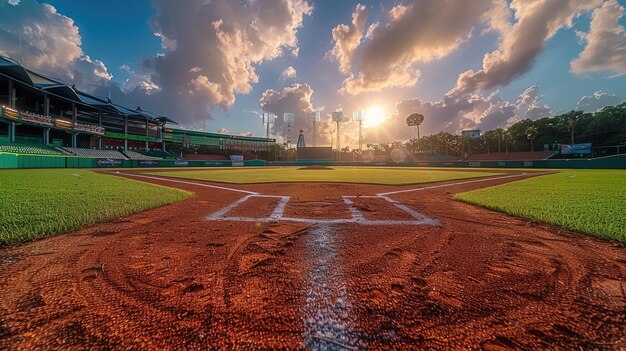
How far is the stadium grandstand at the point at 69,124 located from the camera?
100.0ft

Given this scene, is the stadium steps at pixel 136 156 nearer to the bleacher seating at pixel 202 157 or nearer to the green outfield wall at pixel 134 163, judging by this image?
the green outfield wall at pixel 134 163

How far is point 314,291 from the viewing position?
184 cm

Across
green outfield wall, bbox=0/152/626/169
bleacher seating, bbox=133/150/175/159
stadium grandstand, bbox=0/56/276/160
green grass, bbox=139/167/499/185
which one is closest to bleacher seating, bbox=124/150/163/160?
stadium grandstand, bbox=0/56/276/160

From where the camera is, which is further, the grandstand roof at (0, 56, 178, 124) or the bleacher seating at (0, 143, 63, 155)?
the grandstand roof at (0, 56, 178, 124)

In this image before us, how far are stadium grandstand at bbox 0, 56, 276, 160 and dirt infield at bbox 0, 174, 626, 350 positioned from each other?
3733 centimetres

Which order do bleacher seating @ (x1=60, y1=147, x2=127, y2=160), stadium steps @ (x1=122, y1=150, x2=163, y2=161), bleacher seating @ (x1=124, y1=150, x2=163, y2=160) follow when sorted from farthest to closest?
bleacher seating @ (x1=124, y1=150, x2=163, y2=160) → stadium steps @ (x1=122, y1=150, x2=163, y2=161) → bleacher seating @ (x1=60, y1=147, x2=127, y2=160)

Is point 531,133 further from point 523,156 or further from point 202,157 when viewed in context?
point 202,157

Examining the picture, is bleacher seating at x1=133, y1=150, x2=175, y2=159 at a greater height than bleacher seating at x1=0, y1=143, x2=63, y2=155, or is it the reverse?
bleacher seating at x1=133, y1=150, x2=175, y2=159

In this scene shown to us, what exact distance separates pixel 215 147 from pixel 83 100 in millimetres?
30667

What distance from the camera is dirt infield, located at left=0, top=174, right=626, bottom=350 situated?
135cm

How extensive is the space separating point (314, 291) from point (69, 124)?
176 ft

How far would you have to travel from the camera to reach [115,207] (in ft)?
15.8

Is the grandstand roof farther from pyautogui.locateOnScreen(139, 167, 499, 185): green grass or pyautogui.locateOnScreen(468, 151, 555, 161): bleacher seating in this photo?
pyautogui.locateOnScreen(468, 151, 555, 161): bleacher seating

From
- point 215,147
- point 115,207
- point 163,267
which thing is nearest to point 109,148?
point 215,147
